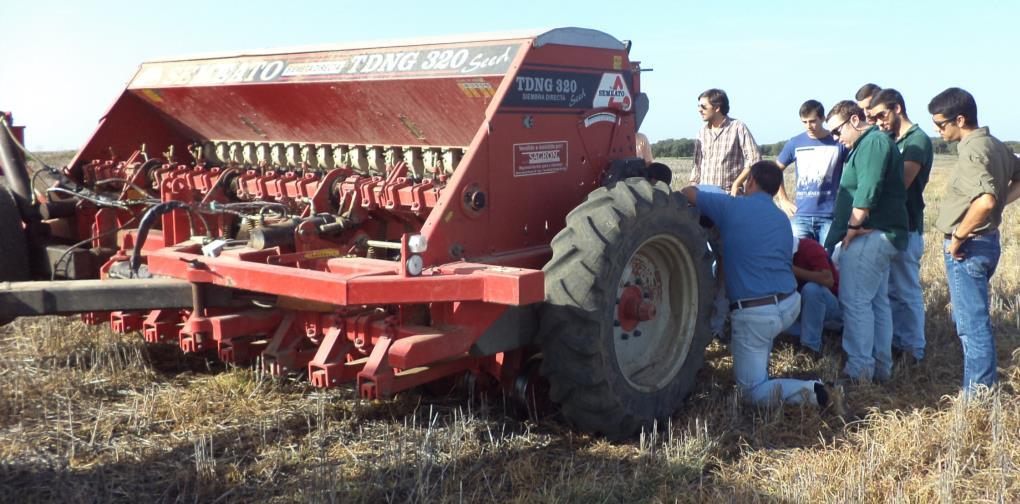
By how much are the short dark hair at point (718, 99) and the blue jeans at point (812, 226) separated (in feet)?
3.29

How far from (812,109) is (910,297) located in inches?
63.0

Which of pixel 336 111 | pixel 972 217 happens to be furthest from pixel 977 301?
pixel 336 111

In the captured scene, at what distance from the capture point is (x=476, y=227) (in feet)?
14.0

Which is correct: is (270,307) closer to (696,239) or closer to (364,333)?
(364,333)

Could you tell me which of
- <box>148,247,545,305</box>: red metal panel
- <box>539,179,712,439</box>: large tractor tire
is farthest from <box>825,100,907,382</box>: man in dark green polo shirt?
<box>148,247,545,305</box>: red metal panel

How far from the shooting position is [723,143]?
23.0ft

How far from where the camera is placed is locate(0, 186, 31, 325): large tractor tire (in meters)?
5.20

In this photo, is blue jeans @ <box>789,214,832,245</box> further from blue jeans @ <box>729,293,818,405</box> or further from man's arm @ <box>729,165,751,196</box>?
blue jeans @ <box>729,293,818,405</box>

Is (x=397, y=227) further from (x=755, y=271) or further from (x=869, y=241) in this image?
(x=869, y=241)

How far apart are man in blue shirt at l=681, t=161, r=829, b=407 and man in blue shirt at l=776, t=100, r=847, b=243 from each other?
5.34ft

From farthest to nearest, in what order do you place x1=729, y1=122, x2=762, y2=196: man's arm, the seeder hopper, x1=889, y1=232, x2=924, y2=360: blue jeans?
x1=729, y1=122, x2=762, y2=196: man's arm
x1=889, y1=232, x2=924, y2=360: blue jeans
the seeder hopper

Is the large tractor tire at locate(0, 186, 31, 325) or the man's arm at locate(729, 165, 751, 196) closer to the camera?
the large tractor tire at locate(0, 186, 31, 325)

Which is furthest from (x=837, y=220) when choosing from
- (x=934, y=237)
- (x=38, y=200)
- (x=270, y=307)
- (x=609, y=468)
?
(x=934, y=237)

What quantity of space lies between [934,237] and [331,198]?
849 cm
